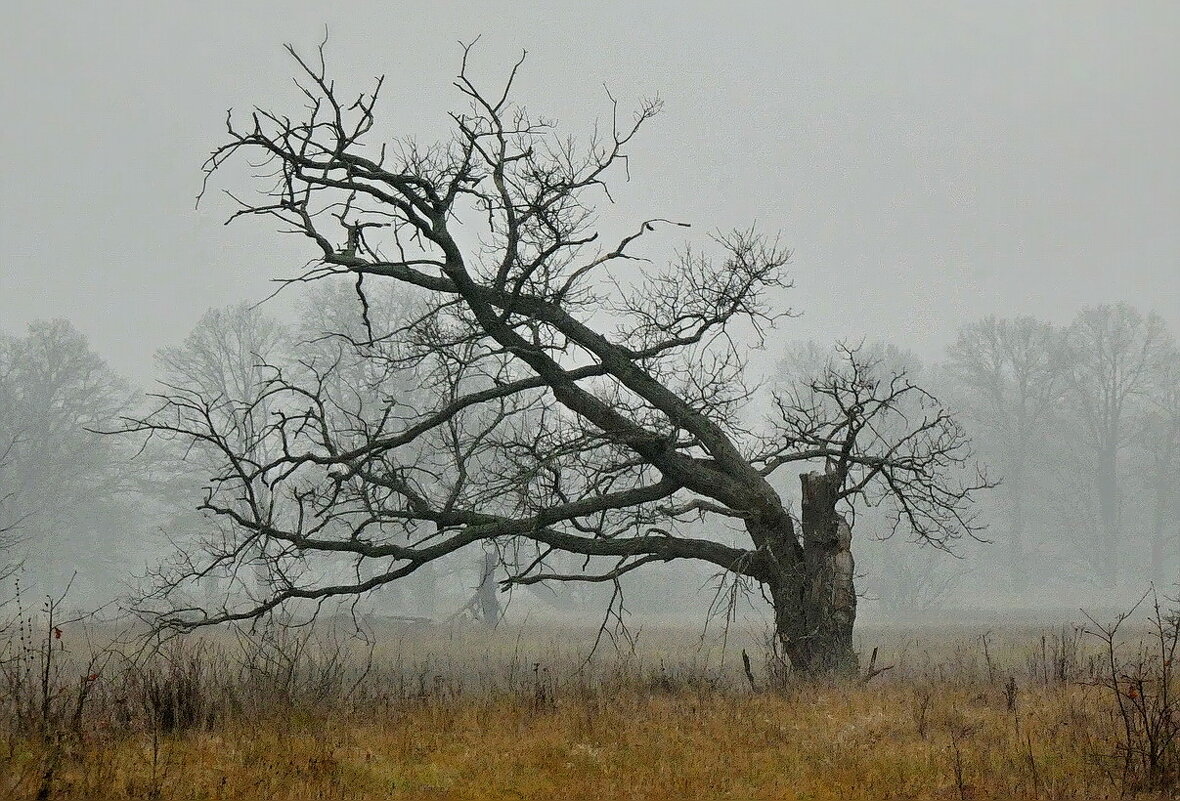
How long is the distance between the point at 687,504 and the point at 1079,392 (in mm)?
38309

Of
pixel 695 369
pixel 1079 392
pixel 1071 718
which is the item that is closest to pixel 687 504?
pixel 695 369

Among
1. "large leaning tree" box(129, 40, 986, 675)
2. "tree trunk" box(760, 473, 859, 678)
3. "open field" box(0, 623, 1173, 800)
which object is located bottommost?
"open field" box(0, 623, 1173, 800)

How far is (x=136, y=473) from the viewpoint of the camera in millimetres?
36594

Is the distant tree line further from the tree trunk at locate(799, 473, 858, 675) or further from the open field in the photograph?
the open field

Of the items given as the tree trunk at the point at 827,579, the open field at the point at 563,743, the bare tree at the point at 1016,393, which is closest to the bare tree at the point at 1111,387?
the bare tree at the point at 1016,393

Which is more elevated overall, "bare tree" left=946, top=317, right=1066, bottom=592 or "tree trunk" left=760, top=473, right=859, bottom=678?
"bare tree" left=946, top=317, right=1066, bottom=592

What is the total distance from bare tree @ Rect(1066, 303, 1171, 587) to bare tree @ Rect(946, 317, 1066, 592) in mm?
1304

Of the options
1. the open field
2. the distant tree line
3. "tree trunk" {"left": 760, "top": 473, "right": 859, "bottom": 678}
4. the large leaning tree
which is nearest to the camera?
the open field

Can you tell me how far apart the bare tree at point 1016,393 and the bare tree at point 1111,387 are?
1.30 metres

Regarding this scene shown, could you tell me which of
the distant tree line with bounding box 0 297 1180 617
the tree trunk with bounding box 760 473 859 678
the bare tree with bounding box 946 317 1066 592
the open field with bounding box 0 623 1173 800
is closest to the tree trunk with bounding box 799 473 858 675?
the tree trunk with bounding box 760 473 859 678

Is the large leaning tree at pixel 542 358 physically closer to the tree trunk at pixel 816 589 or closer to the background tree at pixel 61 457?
the tree trunk at pixel 816 589

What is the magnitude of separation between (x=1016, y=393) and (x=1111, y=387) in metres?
4.95

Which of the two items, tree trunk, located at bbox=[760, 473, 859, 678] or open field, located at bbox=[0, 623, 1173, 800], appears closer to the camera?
open field, located at bbox=[0, 623, 1173, 800]

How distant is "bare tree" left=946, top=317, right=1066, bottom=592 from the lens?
4319cm
